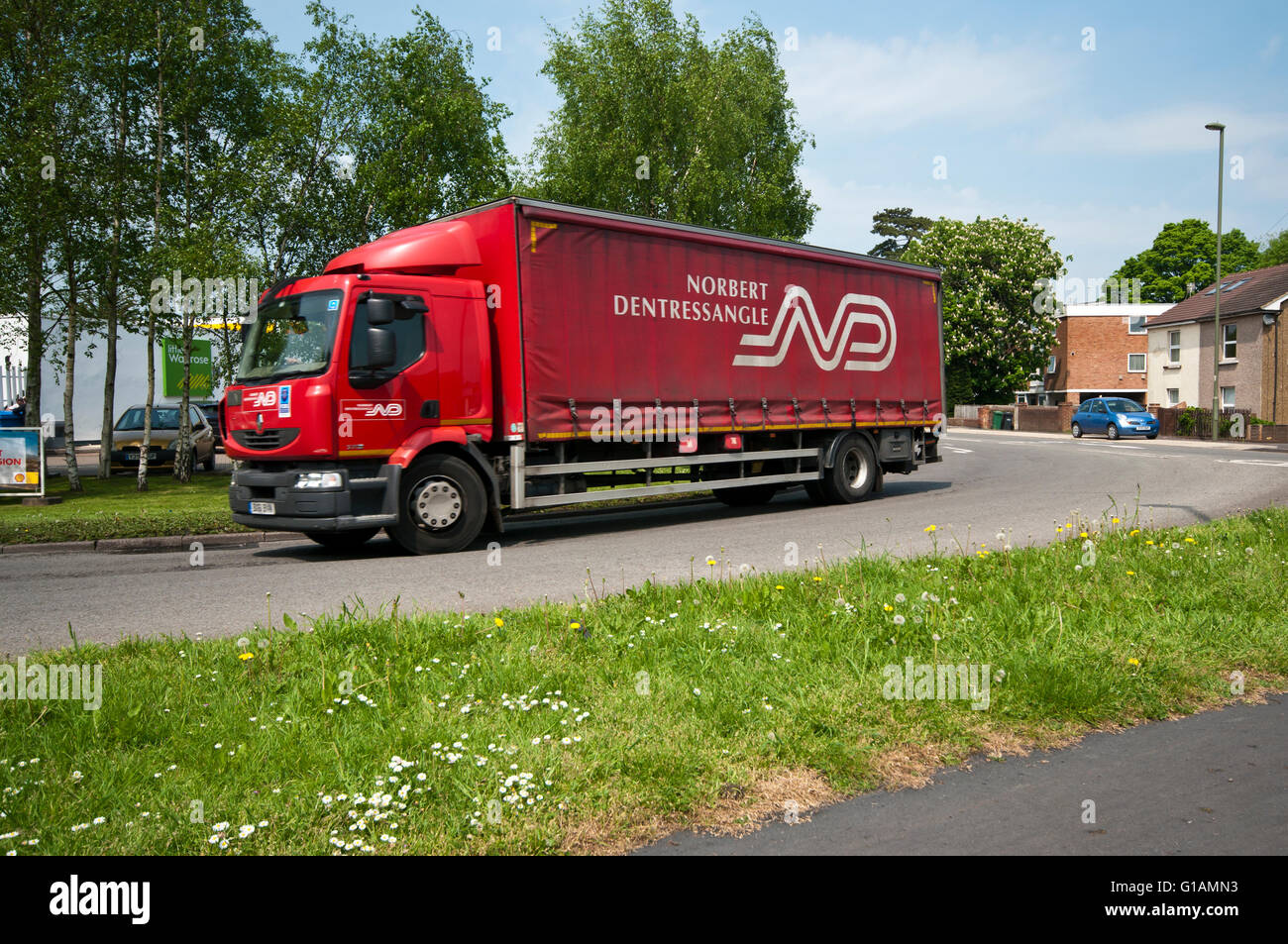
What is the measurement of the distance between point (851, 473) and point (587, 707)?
11.9m

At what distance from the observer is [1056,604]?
20.3 feet

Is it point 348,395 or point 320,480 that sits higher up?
point 348,395

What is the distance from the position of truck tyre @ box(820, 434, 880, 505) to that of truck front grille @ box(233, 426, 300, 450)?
8271 mm

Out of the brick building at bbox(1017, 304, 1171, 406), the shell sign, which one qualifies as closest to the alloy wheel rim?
the shell sign

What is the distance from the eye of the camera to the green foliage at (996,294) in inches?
2130

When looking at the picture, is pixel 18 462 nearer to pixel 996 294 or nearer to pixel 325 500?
pixel 325 500

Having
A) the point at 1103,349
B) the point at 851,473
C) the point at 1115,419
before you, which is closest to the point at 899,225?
the point at 1103,349

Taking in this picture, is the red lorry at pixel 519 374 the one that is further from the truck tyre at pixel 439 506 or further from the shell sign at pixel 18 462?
the shell sign at pixel 18 462

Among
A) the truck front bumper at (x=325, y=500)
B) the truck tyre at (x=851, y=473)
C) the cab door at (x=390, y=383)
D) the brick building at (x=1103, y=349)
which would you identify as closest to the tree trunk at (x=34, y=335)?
the truck front bumper at (x=325, y=500)

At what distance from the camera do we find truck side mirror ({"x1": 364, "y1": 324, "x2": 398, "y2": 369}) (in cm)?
1022

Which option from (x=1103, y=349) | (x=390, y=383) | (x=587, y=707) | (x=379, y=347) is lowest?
(x=587, y=707)

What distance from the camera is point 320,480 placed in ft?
33.3

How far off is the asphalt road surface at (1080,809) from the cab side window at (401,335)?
7.99 metres

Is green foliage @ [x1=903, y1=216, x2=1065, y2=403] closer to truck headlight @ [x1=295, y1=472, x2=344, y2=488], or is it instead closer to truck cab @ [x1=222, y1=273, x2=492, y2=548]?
truck cab @ [x1=222, y1=273, x2=492, y2=548]
